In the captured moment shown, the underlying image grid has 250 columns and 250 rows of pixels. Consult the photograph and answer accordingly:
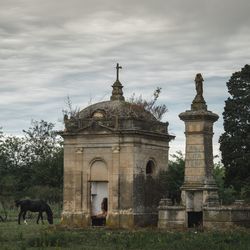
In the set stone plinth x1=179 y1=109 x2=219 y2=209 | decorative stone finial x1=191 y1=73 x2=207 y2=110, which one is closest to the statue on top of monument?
decorative stone finial x1=191 y1=73 x2=207 y2=110

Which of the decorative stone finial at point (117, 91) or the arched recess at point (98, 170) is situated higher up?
the decorative stone finial at point (117, 91)

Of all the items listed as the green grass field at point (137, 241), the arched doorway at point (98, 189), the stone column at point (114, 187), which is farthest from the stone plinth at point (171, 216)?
the arched doorway at point (98, 189)

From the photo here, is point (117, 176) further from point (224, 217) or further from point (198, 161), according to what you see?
point (224, 217)

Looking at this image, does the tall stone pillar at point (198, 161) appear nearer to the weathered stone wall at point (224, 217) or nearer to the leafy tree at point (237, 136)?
the weathered stone wall at point (224, 217)

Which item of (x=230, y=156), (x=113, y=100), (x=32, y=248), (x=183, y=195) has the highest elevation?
(x=113, y=100)

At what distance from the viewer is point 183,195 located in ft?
108

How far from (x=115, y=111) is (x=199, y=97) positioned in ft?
16.1

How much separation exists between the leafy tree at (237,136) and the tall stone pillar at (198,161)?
4.81 m

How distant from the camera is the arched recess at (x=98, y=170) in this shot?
3647cm

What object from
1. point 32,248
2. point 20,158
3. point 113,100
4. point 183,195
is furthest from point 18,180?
point 32,248

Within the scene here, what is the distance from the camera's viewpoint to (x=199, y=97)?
3394cm

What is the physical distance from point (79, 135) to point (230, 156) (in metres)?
7.87

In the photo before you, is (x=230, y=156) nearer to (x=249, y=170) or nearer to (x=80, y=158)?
(x=249, y=170)

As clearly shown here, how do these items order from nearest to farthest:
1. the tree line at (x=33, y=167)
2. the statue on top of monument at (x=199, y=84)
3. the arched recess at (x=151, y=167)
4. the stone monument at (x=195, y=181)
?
the stone monument at (x=195, y=181)
the statue on top of monument at (x=199, y=84)
the arched recess at (x=151, y=167)
the tree line at (x=33, y=167)
